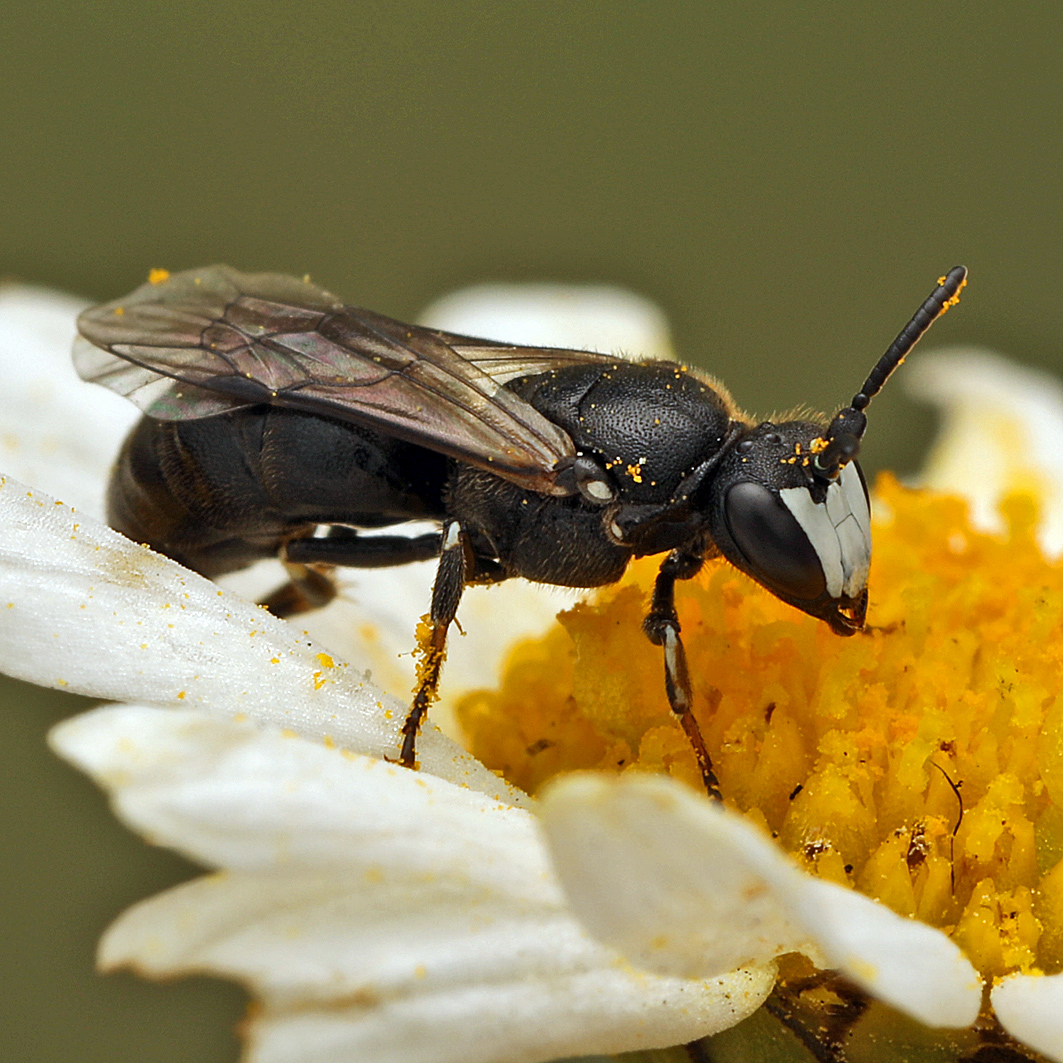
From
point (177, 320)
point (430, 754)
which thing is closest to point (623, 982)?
point (430, 754)

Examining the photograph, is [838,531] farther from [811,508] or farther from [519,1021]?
[519,1021]

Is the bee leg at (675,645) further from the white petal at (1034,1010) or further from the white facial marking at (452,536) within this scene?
the white petal at (1034,1010)

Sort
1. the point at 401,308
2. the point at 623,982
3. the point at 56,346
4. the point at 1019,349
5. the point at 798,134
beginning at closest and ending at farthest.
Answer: the point at 623,982
the point at 56,346
the point at 1019,349
the point at 401,308
the point at 798,134

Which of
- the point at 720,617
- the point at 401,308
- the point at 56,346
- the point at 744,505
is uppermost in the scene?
the point at 744,505

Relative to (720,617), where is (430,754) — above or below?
below

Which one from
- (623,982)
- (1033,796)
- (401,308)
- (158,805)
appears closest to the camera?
(158,805)

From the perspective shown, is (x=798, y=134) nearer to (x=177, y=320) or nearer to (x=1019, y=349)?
(x=1019, y=349)

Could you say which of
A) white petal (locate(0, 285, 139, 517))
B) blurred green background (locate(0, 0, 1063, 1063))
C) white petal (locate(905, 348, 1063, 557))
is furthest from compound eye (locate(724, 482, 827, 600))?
blurred green background (locate(0, 0, 1063, 1063))

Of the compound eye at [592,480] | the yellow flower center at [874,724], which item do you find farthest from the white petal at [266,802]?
the compound eye at [592,480]
